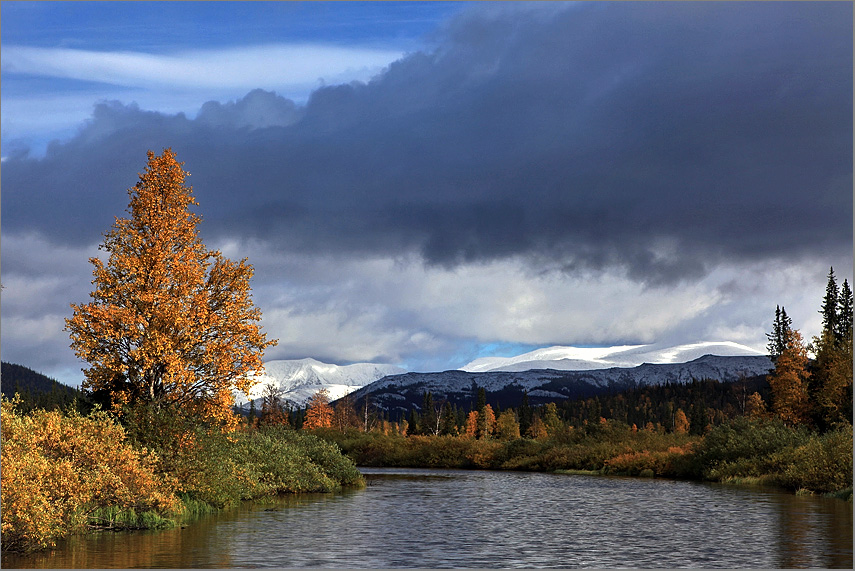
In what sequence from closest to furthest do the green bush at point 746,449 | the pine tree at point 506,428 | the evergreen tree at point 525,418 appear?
the green bush at point 746,449
the pine tree at point 506,428
the evergreen tree at point 525,418

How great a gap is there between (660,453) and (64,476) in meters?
64.7

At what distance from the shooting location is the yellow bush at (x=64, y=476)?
77.2 feet

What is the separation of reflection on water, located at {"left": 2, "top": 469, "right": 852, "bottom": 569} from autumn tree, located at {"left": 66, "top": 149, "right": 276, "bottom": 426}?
5.77m

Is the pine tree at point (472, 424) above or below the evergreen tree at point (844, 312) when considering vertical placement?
below

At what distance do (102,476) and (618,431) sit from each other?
7354 cm

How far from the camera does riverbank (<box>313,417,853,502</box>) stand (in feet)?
165

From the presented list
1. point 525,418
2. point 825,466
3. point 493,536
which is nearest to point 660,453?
point 825,466

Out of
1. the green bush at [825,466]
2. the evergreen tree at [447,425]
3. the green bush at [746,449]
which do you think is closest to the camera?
the green bush at [825,466]

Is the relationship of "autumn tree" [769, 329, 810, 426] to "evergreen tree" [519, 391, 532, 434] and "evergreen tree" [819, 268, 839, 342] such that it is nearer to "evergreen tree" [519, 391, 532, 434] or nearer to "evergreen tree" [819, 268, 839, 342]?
"evergreen tree" [819, 268, 839, 342]

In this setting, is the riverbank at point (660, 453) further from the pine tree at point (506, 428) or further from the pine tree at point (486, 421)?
the pine tree at point (486, 421)

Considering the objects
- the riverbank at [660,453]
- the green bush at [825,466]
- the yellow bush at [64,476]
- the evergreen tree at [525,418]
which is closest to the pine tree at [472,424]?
the evergreen tree at [525,418]

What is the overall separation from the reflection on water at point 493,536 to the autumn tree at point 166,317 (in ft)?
18.9

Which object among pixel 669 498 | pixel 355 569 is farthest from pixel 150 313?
pixel 669 498

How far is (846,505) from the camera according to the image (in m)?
41.4
